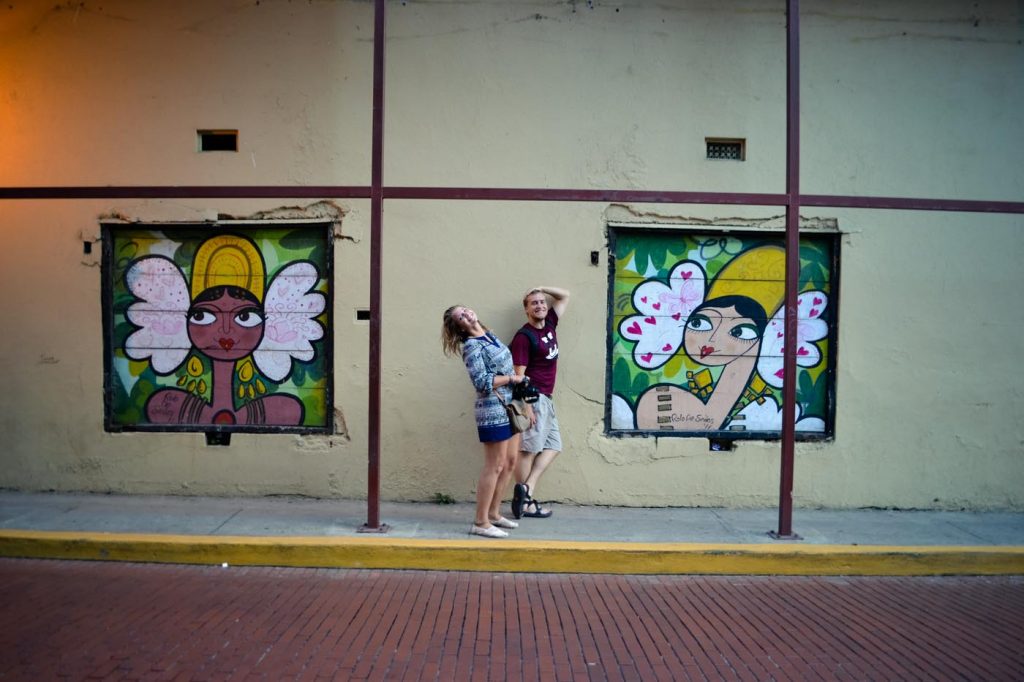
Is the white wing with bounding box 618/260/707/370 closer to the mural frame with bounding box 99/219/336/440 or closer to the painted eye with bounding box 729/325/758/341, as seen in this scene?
the painted eye with bounding box 729/325/758/341

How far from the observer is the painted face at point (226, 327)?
6.45 m

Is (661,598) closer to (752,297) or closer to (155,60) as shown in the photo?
(752,297)

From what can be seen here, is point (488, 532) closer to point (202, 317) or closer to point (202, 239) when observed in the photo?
point (202, 317)

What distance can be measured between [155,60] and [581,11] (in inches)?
152

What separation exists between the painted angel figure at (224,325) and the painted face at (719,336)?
335 centimetres

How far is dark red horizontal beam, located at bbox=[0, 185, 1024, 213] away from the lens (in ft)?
18.4

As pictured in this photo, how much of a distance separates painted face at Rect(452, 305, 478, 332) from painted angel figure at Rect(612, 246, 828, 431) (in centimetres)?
174

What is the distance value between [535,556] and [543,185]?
3170 millimetres

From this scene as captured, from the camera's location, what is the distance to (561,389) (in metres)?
6.29

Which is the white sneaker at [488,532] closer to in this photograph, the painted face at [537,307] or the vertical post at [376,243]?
the vertical post at [376,243]

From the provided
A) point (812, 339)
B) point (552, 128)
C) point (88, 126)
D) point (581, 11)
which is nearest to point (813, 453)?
point (812, 339)

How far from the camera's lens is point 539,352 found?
586cm

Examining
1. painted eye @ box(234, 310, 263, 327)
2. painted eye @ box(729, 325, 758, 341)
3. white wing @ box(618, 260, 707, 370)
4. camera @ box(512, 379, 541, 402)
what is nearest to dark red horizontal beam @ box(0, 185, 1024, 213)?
white wing @ box(618, 260, 707, 370)

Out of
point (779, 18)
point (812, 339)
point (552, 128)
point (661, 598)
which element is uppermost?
point (779, 18)
